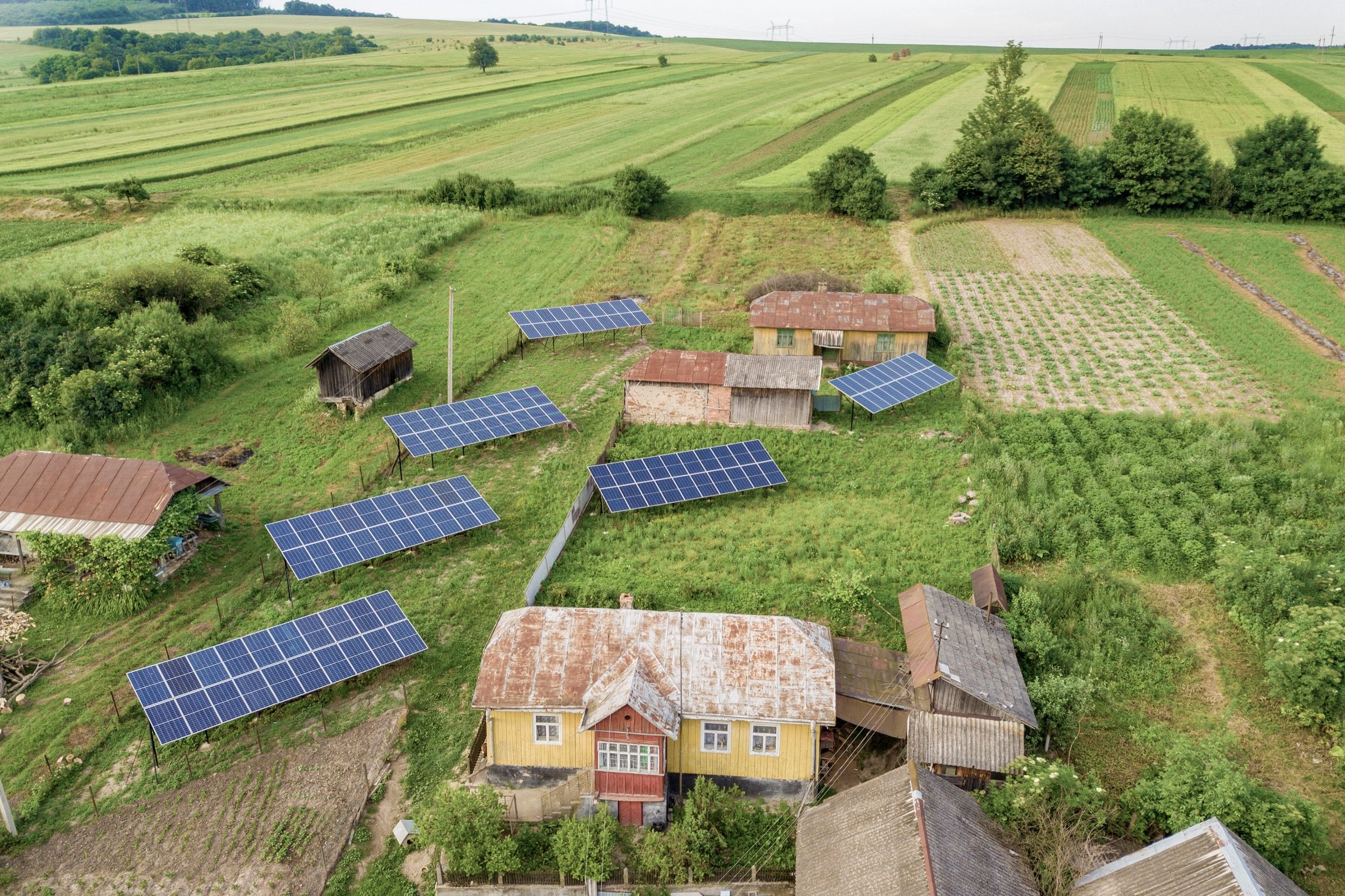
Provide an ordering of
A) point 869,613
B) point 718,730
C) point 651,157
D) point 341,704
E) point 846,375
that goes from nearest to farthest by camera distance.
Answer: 1. point 718,730
2. point 341,704
3. point 869,613
4. point 846,375
5. point 651,157

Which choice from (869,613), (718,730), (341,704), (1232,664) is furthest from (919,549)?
(341,704)

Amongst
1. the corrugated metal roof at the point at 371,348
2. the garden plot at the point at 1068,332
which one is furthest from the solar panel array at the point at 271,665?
the garden plot at the point at 1068,332

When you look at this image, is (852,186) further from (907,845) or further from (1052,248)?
(907,845)

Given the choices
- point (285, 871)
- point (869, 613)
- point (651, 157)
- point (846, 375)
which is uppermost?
point (651, 157)

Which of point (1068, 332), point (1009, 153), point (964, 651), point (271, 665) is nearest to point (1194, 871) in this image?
point (964, 651)

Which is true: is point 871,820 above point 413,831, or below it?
above

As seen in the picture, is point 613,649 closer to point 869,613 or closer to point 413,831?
point 413,831
